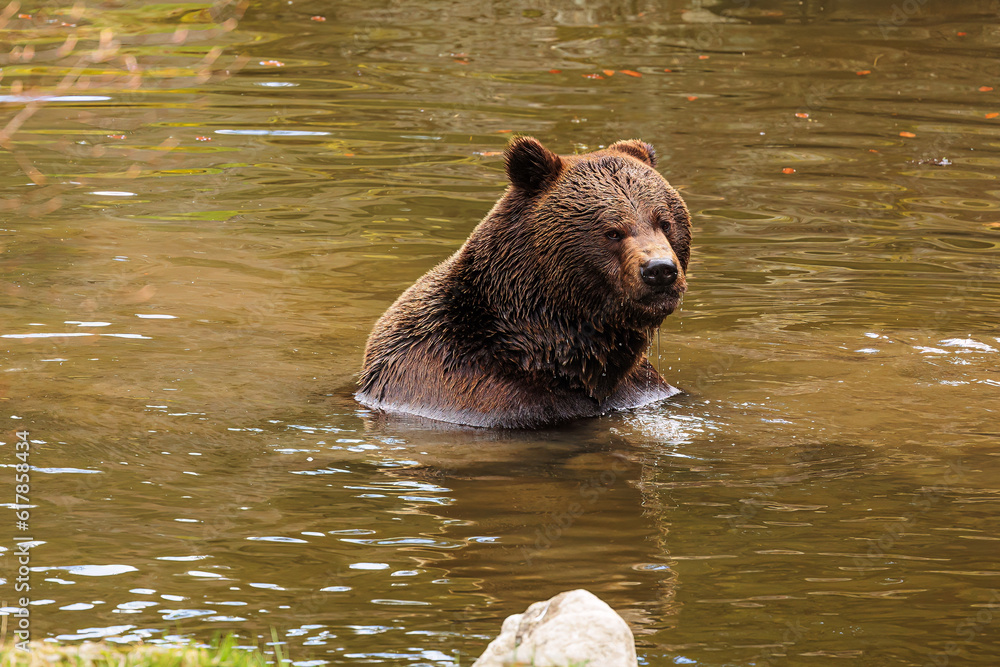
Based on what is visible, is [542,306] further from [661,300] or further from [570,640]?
[570,640]

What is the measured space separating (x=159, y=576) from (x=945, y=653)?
3384mm

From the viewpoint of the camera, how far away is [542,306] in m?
8.47

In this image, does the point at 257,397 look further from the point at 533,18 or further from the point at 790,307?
the point at 533,18

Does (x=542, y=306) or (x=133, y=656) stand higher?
(x=542, y=306)

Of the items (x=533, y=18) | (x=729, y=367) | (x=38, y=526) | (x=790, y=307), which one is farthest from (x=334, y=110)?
(x=38, y=526)

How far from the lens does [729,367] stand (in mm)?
10000

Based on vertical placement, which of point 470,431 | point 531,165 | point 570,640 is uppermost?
point 531,165

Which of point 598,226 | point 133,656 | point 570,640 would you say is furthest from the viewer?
point 598,226

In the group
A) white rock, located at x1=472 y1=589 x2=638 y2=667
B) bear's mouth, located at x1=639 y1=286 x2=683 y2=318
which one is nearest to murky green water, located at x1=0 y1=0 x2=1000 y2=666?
white rock, located at x1=472 y1=589 x2=638 y2=667

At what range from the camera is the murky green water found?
5738 mm

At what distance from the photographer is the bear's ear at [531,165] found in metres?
8.40

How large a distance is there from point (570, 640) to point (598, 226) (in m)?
4.08

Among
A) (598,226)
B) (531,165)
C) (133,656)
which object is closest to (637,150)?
(531,165)

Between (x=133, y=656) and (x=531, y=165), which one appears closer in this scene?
(x=133, y=656)
